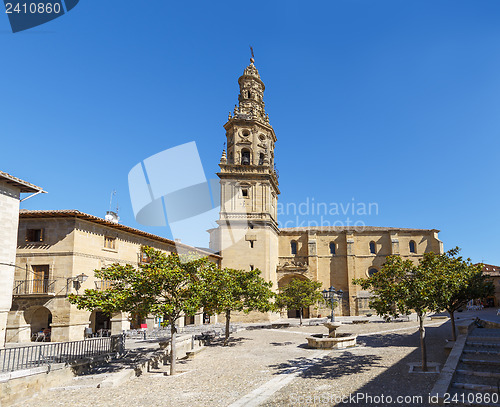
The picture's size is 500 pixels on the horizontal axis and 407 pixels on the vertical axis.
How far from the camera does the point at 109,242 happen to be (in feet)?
81.9

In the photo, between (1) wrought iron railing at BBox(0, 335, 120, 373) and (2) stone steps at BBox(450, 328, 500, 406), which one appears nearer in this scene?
(2) stone steps at BBox(450, 328, 500, 406)

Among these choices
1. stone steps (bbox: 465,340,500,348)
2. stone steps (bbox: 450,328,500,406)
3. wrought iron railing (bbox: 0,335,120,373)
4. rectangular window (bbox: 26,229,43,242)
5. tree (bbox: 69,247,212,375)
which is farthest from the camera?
rectangular window (bbox: 26,229,43,242)

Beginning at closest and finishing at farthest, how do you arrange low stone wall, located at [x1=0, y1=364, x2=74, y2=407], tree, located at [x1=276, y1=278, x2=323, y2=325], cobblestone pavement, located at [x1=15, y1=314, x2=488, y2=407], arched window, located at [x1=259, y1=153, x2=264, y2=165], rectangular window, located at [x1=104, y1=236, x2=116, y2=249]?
cobblestone pavement, located at [x1=15, y1=314, x2=488, y2=407]
low stone wall, located at [x1=0, y1=364, x2=74, y2=407]
rectangular window, located at [x1=104, y1=236, x2=116, y2=249]
tree, located at [x1=276, y1=278, x2=323, y2=325]
arched window, located at [x1=259, y1=153, x2=264, y2=165]

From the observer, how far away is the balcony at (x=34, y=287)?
21.2m

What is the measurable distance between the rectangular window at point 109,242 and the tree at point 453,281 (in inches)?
763

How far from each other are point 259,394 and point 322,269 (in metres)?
40.6

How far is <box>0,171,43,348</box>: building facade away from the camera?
16.4 meters

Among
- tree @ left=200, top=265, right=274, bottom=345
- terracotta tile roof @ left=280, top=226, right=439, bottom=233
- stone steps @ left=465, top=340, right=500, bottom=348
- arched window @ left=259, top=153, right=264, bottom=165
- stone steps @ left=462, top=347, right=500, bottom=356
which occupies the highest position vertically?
arched window @ left=259, top=153, right=264, bottom=165

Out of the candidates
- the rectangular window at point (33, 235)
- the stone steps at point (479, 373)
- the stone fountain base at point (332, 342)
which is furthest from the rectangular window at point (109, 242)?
the stone steps at point (479, 373)

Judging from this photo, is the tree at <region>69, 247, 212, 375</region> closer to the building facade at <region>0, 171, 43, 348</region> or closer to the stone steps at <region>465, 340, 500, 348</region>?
the building facade at <region>0, 171, 43, 348</region>

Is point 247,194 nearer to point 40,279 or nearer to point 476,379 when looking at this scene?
point 40,279

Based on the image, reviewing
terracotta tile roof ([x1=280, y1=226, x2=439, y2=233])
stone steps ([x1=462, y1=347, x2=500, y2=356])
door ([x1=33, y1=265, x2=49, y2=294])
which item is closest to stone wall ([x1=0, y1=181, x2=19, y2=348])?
door ([x1=33, y1=265, x2=49, y2=294])

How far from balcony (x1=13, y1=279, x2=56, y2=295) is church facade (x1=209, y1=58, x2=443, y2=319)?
812 inches

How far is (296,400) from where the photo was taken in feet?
31.6
